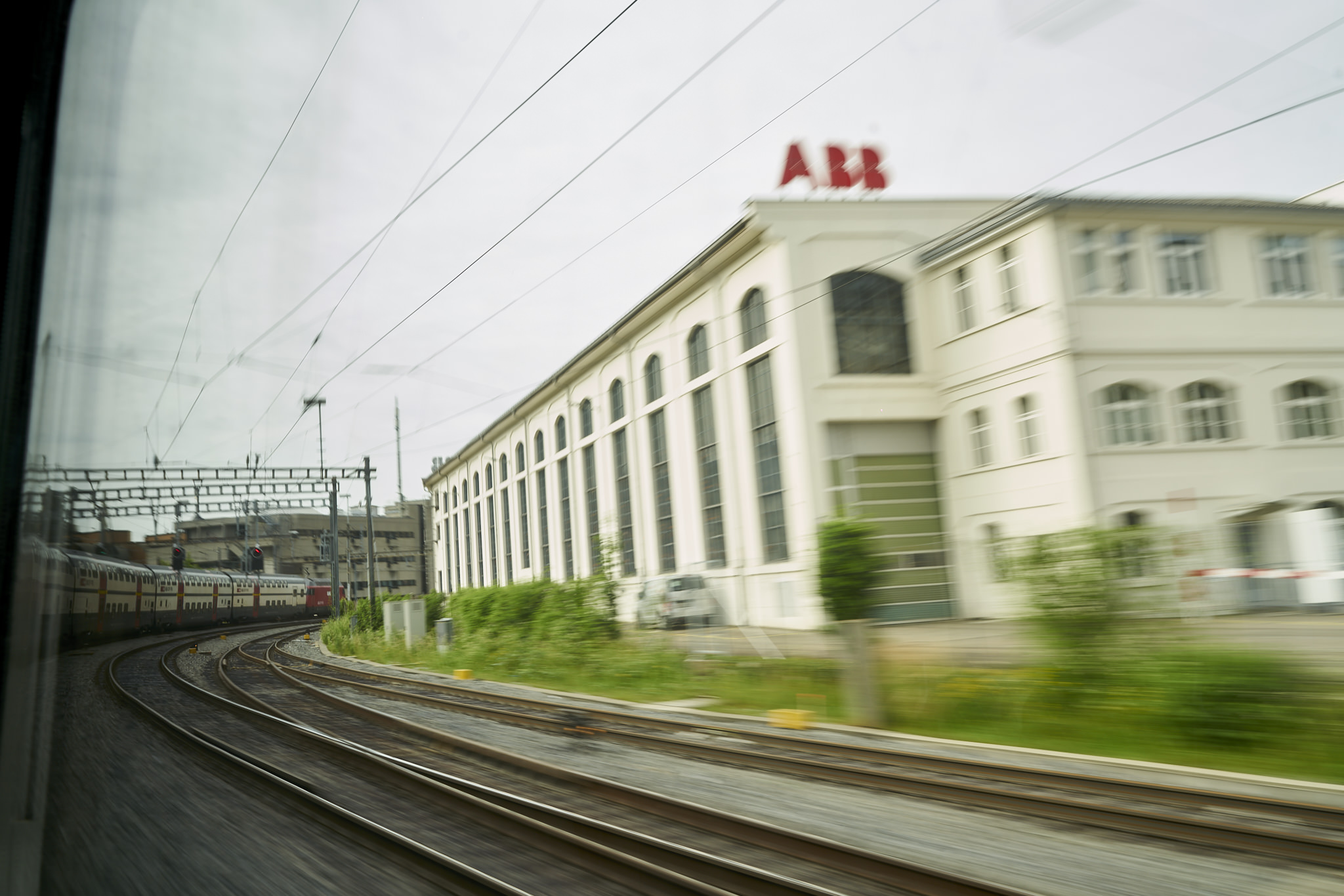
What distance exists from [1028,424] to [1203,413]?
3.92 meters

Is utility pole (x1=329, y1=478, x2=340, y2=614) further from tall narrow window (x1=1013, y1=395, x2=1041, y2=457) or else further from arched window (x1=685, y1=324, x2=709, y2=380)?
tall narrow window (x1=1013, y1=395, x2=1041, y2=457)

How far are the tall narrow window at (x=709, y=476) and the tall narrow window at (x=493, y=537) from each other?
2547 cm

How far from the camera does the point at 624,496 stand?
35500 millimetres

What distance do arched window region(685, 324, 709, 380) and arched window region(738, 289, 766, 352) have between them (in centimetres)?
202

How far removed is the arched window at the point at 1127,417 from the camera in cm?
2094

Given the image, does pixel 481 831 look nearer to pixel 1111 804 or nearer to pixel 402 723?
pixel 1111 804

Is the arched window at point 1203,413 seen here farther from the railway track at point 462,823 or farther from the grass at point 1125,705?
the railway track at point 462,823

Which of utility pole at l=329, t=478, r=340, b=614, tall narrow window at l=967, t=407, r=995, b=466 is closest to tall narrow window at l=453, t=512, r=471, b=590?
utility pole at l=329, t=478, r=340, b=614

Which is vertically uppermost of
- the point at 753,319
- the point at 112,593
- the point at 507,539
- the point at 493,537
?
the point at 753,319

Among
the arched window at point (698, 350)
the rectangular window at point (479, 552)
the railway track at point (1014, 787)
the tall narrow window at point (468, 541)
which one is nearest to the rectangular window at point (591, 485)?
the arched window at point (698, 350)

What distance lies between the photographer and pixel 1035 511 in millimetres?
21766

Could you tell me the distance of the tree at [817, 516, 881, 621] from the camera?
11.6 meters

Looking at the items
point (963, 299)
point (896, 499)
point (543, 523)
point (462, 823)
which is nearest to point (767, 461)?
point (896, 499)

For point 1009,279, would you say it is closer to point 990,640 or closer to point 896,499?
point 896,499
